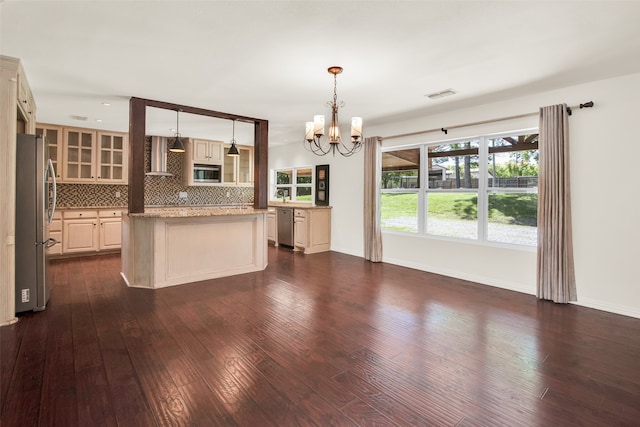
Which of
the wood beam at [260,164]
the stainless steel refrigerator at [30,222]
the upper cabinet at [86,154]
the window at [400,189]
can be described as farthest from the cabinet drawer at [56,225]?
the window at [400,189]

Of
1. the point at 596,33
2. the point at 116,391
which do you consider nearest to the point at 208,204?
the point at 116,391

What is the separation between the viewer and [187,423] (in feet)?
5.50

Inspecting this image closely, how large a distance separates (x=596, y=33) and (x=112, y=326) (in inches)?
186

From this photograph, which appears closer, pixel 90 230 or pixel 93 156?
pixel 90 230

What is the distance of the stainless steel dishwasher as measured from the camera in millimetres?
6979

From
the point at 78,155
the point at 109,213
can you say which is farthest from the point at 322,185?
the point at 78,155

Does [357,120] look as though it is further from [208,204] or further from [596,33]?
[208,204]

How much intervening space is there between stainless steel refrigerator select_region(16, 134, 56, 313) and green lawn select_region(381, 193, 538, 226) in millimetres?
4843

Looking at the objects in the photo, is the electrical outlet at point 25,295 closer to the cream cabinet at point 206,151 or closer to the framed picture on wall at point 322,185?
the cream cabinet at point 206,151

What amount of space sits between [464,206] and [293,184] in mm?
4446

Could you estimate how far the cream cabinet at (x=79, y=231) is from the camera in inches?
228

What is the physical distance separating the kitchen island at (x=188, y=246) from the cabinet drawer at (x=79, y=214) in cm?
206

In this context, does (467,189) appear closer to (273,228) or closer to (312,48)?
(312,48)

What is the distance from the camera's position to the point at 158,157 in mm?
6969
